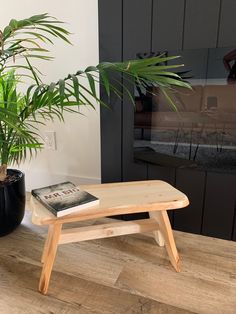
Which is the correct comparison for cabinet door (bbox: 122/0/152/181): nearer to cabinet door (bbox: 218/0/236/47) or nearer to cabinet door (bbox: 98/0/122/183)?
cabinet door (bbox: 98/0/122/183)

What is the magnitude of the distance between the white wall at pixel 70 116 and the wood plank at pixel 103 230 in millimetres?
637

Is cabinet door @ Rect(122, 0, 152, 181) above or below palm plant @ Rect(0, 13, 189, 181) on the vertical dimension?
above

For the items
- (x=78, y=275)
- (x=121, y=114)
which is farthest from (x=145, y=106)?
(x=78, y=275)

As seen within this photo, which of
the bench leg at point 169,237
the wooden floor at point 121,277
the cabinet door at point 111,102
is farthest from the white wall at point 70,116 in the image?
the bench leg at point 169,237

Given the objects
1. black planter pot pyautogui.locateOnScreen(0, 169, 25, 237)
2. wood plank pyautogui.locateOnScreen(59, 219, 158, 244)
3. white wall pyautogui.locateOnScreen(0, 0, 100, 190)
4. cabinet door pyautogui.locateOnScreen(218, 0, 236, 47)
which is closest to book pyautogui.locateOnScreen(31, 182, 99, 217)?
wood plank pyautogui.locateOnScreen(59, 219, 158, 244)

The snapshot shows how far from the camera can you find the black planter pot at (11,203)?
1.27 meters

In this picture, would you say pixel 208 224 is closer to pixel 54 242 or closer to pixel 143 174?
pixel 143 174

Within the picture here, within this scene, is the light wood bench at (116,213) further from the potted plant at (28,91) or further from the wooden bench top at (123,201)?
the potted plant at (28,91)

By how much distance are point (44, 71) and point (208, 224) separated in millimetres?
1437

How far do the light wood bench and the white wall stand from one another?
0.57 metres

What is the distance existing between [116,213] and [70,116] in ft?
3.05

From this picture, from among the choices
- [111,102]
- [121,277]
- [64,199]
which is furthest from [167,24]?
[121,277]

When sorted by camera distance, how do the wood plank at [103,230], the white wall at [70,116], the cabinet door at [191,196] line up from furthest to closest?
the white wall at [70,116] → the cabinet door at [191,196] → the wood plank at [103,230]

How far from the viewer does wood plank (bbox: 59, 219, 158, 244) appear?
1055 millimetres
